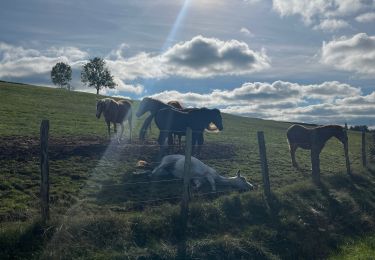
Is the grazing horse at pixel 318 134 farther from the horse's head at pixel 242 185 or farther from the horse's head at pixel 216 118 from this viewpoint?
the horse's head at pixel 242 185

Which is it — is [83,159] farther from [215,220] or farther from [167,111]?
[215,220]

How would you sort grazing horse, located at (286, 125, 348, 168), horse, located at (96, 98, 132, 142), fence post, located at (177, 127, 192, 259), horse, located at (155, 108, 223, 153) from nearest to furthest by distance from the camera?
fence post, located at (177, 127, 192, 259), horse, located at (155, 108, 223, 153), grazing horse, located at (286, 125, 348, 168), horse, located at (96, 98, 132, 142)

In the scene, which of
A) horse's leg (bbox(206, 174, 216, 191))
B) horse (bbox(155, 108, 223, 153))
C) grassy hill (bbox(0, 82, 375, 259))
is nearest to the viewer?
grassy hill (bbox(0, 82, 375, 259))

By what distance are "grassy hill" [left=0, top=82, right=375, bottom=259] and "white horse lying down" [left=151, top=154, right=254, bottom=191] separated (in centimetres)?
37

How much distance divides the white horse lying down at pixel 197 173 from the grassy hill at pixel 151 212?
0.37 m

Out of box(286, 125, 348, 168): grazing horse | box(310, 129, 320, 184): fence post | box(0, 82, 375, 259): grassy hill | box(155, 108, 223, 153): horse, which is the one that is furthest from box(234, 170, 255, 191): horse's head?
box(286, 125, 348, 168): grazing horse

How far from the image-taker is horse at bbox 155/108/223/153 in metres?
19.0

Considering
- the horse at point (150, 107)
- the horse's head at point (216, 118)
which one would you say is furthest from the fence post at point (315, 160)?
the horse at point (150, 107)

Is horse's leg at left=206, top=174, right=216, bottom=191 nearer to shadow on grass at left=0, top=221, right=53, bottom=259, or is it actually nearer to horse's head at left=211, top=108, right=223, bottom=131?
horse's head at left=211, top=108, right=223, bottom=131

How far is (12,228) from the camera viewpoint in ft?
25.8

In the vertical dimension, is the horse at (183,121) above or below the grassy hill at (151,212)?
above

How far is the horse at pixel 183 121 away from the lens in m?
19.0

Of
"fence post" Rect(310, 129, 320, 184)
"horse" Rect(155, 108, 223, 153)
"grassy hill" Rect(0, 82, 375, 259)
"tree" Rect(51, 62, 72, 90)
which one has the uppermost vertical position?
"tree" Rect(51, 62, 72, 90)

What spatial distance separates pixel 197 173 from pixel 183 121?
210 inches
